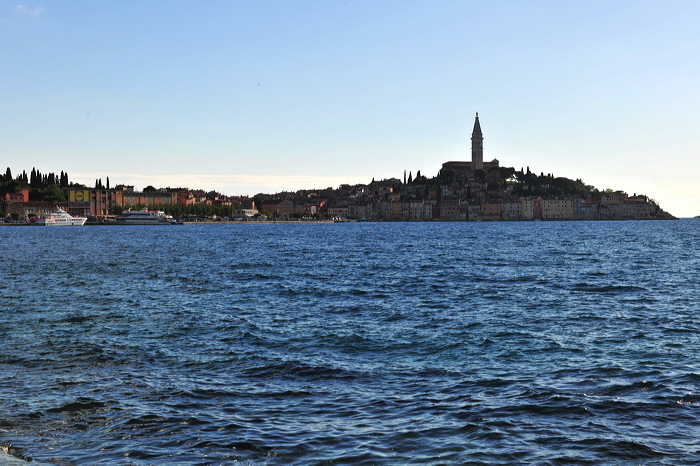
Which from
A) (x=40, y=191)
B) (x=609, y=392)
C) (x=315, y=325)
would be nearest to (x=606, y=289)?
(x=315, y=325)

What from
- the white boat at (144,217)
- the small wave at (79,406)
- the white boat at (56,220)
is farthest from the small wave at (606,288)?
the white boat at (144,217)

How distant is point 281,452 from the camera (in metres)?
8.83

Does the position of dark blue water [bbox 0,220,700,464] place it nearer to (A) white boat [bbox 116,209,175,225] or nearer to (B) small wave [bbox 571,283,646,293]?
(B) small wave [bbox 571,283,646,293]

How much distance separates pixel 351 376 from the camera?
1295 centimetres

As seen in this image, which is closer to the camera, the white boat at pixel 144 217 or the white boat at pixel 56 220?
the white boat at pixel 56 220

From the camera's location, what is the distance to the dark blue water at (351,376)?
9.12 meters

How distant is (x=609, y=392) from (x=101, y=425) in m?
8.05

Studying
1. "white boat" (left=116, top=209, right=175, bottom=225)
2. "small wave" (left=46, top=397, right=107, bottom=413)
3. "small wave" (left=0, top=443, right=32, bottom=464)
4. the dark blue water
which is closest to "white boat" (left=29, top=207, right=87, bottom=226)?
"white boat" (left=116, top=209, right=175, bottom=225)

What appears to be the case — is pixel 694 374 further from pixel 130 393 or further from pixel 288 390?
pixel 130 393

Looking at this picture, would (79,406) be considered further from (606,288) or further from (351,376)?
(606,288)

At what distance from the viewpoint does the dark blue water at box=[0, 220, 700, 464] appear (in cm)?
912

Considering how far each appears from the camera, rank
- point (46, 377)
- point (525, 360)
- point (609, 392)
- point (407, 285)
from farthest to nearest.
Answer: point (407, 285) → point (525, 360) → point (46, 377) → point (609, 392)

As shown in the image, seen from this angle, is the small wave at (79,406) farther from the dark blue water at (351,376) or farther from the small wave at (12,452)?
the small wave at (12,452)

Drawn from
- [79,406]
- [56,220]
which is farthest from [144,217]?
[79,406]
